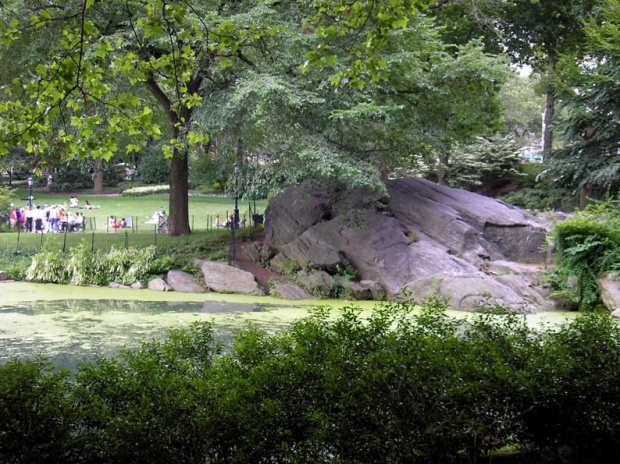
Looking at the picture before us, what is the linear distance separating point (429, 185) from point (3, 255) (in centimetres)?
1224

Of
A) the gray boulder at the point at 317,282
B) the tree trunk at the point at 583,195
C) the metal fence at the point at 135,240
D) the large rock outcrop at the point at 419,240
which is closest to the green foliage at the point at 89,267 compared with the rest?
the metal fence at the point at 135,240

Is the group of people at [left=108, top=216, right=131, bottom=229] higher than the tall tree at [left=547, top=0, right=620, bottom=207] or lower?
lower

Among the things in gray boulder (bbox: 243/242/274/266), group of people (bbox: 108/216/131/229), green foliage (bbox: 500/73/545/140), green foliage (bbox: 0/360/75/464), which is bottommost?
gray boulder (bbox: 243/242/274/266)

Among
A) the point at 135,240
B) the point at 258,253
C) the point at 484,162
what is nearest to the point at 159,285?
the point at 258,253

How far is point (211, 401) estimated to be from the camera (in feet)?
10.9

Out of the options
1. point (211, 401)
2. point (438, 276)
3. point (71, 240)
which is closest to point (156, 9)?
point (211, 401)

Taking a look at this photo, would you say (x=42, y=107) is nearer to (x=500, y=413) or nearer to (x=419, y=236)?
(x=500, y=413)

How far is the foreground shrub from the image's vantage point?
330cm

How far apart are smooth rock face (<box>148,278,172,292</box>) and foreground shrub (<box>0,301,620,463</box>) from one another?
11034 millimetres

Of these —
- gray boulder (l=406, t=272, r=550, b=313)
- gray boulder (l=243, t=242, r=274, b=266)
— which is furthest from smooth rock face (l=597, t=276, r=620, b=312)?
gray boulder (l=243, t=242, r=274, b=266)

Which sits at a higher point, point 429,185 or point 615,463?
point 429,185

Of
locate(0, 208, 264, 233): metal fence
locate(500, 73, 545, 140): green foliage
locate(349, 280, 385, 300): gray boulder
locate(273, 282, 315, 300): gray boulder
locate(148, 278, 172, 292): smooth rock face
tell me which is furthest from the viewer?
locate(500, 73, 545, 140): green foliage

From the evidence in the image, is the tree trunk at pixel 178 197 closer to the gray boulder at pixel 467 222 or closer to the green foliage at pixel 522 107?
the gray boulder at pixel 467 222

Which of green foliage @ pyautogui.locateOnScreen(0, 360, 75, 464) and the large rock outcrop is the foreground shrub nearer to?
green foliage @ pyautogui.locateOnScreen(0, 360, 75, 464)
